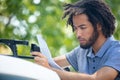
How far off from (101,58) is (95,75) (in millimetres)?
323

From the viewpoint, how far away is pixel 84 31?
12.4 feet

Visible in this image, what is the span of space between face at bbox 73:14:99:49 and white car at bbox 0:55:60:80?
3.93 feet

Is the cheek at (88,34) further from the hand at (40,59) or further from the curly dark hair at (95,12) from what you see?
the hand at (40,59)

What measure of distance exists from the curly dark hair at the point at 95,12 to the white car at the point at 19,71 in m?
1.30

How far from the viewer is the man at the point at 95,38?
11.9 feet

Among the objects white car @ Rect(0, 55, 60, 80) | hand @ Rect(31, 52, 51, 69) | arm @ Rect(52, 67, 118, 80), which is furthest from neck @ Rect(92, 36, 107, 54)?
white car @ Rect(0, 55, 60, 80)

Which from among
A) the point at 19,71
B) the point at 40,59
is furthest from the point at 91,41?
the point at 19,71

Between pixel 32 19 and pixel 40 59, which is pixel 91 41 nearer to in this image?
pixel 40 59

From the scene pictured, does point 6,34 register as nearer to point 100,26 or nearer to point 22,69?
point 100,26

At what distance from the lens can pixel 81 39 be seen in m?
3.79

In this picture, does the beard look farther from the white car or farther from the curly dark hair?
the white car

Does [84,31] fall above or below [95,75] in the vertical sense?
above

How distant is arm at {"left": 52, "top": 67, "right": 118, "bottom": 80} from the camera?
3.33 metres

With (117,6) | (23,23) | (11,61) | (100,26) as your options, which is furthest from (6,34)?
(11,61)
